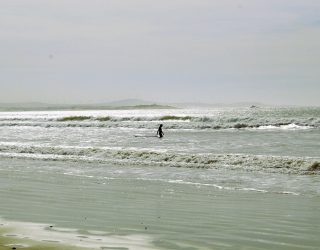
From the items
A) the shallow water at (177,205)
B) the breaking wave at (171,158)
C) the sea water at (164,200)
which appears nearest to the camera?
the sea water at (164,200)

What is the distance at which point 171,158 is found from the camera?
21.7 metres

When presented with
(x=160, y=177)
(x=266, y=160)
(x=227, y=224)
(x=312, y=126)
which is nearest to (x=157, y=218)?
(x=227, y=224)

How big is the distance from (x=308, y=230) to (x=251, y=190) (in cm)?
511

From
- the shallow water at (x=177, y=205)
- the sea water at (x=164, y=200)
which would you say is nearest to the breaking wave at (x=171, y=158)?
the sea water at (x=164, y=200)

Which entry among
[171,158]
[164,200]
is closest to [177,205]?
[164,200]

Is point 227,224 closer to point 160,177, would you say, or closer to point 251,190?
point 251,190

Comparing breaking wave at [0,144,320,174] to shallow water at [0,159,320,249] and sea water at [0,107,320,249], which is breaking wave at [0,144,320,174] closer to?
sea water at [0,107,320,249]

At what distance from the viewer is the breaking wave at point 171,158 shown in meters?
18.5

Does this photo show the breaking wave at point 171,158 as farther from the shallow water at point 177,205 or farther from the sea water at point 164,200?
Result: the shallow water at point 177,205

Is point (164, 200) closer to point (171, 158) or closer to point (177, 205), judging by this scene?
point (177, 205)

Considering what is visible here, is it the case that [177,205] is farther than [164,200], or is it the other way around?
[164,200]

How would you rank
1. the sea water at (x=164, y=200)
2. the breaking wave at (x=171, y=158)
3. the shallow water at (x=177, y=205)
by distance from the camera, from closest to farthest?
the sea water at (x=164, y=200)
the shallow water at (x=177, y=205)
the breaking wave at (x=171, y=158)

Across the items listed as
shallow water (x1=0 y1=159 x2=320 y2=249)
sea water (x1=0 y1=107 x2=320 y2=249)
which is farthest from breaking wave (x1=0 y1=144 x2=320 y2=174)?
shallow water (x1=0 y1=159 x2=320 y2=249)

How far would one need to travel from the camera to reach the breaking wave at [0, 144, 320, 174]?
18.5 m
